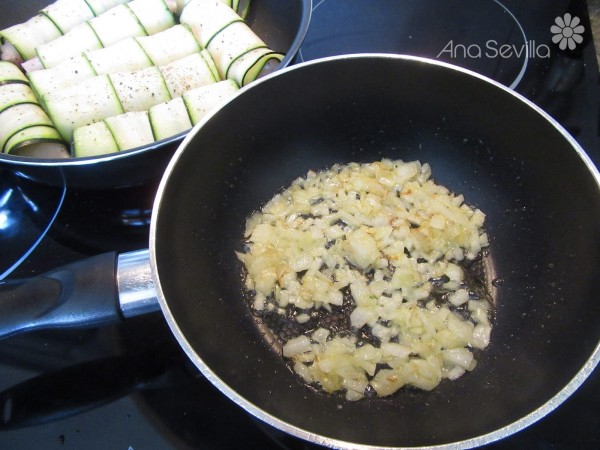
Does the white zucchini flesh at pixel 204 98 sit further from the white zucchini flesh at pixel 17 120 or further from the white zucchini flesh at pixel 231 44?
the white zucchini flesh at pixel 17 120

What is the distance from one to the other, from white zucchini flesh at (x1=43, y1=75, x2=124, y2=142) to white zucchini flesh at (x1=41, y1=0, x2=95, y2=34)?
1.03ft

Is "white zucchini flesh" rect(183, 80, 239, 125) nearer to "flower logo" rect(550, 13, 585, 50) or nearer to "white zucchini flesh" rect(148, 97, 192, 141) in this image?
"white zucchini flesh" rect(148, 97, 192, 141)

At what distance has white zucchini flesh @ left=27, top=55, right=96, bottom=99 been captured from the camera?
1.34 m

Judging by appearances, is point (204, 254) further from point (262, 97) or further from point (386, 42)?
point (386, 42)

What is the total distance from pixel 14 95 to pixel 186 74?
46cm

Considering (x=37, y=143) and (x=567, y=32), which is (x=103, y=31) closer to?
(x=37, y=143)

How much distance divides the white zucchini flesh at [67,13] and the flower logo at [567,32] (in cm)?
148

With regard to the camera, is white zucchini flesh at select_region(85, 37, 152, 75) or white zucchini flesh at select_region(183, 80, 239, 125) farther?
white zucchini flesh at select_region(85, 37, 152, 75)

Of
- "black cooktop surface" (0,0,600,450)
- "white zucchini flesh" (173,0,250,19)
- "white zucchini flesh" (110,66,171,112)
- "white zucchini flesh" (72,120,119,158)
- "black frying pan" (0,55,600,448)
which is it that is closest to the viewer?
"black frying pan" (0,55,600,448)

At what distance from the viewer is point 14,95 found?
50.6 inches

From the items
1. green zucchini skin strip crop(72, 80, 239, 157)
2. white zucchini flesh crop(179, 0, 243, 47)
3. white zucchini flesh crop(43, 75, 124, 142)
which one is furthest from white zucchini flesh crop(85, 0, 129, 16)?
green zucchini skin strip crop(72, 80, 239, 157)

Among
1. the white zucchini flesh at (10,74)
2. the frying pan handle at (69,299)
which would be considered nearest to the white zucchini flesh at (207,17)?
the white zucchini flesh at (10,74)

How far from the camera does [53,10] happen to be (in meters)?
1.49

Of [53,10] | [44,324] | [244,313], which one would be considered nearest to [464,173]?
[244,313]
